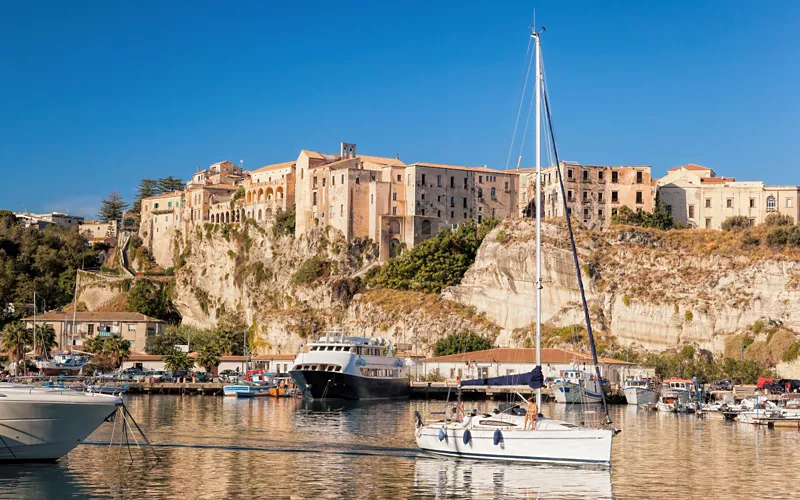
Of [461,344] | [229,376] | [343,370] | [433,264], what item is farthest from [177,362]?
[343,370]

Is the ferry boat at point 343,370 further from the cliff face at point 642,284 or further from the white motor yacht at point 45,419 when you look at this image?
the white motor yacht at point 45,419

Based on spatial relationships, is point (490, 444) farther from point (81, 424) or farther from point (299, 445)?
point (81, 424)

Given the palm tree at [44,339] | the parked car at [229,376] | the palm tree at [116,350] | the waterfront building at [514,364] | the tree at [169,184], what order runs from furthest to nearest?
the tree at [169,184] → the palm tree at [44,339] → the palm tree at [116,350] → the parked car at [229,376] → the waterfront building at [514,364]

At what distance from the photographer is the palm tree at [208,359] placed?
109188 millimetres

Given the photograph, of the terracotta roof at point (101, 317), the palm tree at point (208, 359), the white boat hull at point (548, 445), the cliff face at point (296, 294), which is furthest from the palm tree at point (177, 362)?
the white boat hull at point (548, 445)

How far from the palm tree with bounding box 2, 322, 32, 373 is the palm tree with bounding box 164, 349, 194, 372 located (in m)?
14.7

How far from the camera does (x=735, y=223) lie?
342ft

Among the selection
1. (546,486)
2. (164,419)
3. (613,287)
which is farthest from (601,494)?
(613,287)

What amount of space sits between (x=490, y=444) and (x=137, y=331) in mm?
96788

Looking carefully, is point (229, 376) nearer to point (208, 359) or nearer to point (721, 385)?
point (208, 359)

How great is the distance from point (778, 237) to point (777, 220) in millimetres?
8764

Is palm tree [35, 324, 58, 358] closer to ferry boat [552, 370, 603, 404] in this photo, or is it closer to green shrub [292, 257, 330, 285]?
green shrub [292, 257, 330, 285]

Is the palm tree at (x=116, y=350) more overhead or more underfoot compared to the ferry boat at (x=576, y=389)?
more overhead

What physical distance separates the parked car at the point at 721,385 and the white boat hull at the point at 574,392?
30.9 ft
